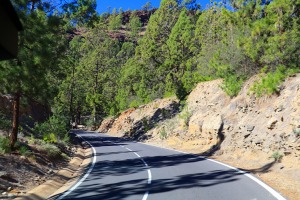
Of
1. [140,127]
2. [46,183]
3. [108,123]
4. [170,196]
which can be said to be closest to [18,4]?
[46,183]

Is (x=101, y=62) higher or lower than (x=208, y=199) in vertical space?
higher

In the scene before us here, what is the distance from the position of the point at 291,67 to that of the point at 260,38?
2748mm

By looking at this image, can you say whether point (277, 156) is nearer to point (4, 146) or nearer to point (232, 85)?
point (232, 85)

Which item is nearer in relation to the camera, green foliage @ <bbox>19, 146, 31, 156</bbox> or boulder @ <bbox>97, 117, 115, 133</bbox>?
green foliage @ <bbox>19, 146, 31, 156</bbox>

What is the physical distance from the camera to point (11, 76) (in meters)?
13.4

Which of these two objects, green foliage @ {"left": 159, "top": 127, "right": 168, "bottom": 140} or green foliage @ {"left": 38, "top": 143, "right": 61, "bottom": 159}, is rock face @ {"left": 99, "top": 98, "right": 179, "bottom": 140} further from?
green foliage @ {"left": 38, "top": 143, "right": 61, "bottom": 159}

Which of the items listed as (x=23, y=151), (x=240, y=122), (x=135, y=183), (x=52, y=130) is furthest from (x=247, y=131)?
(x=52, y=130)

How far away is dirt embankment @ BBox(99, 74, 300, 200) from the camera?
44.5 ft

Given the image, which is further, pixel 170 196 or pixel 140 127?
pixel 140 127

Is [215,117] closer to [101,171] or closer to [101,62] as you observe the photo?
[101,171]

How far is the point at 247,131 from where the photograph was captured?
61.7 feet

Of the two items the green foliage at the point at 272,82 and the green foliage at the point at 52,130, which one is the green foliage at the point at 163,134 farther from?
the green foliage at the point at 272,82

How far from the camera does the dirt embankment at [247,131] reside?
13555mm

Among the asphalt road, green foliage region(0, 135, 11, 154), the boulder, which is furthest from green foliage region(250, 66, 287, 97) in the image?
the boulder
